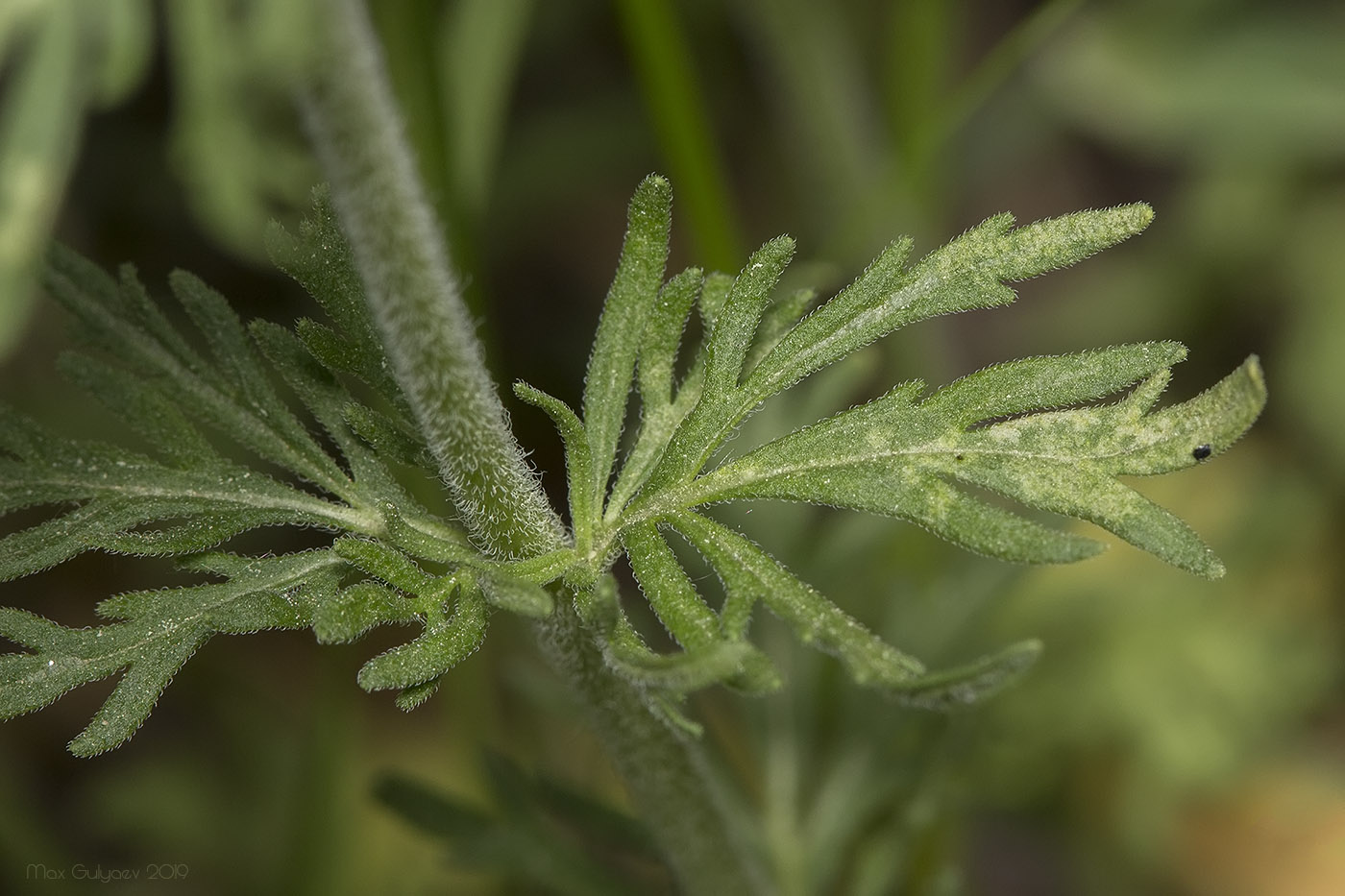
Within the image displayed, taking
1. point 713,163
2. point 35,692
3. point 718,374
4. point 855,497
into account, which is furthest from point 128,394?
point 713,163

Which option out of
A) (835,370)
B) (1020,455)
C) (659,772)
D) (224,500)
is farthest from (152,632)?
(835,370)

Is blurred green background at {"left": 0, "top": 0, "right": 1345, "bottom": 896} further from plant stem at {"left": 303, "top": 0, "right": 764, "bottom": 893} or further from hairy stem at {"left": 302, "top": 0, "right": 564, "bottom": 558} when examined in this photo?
hairy stem at {"left": 302, "top": 0, "right": 564, "bottom": 558}

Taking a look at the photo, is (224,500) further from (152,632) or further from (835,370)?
(835,370)

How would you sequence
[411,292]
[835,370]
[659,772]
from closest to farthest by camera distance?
[411,292] → [659,772] → [835,370]

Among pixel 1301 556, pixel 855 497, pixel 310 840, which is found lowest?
pixel 310 840

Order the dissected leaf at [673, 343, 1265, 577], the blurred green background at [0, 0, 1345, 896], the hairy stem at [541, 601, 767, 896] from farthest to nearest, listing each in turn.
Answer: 1. the blurred green background at [0, 0, 1345, 896]
2. the hairy stem at [541, 601, 767, 896]
3. the dissected leaf at [673, 343, 1265, 577]

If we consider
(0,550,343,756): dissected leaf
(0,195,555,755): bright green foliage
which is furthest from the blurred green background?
(0,550,343,756): dissected leaf

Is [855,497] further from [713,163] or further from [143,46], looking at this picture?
[713,163]
